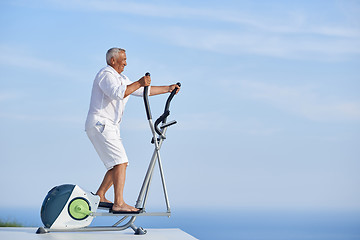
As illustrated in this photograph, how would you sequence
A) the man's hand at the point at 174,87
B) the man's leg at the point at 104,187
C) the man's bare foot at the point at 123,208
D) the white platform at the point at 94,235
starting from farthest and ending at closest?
the man's hand at the point at 174,87
the man's leg at the point at 104,187
the man's bare foot at the point at 123,208
the white platform at the point at 94,235

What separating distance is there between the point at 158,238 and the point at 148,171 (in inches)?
22.1

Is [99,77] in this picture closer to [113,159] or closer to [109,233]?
[113,159]

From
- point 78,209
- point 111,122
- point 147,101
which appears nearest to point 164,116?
point 147,101

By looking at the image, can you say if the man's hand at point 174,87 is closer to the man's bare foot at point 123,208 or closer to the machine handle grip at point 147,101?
the machine handle grip at point 147,101

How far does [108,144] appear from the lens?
4.36m

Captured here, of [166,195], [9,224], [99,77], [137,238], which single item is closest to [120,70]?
[99,77]

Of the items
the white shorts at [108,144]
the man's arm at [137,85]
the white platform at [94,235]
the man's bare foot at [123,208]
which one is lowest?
the white platform at [94,235]

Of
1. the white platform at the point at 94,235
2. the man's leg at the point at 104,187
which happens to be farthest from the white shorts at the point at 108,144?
the white platform at the point at 94,235

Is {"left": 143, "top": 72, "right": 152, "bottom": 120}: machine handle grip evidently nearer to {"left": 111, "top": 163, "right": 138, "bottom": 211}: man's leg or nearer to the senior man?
the senior man

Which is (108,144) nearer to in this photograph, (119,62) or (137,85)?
(137,85)

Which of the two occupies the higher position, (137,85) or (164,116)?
(137,85)

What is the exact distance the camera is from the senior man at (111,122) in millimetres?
4367

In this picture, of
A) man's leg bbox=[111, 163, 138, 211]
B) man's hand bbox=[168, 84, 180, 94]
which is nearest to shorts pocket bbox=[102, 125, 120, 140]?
man's leg bbox=[111, 163, 138, 211]

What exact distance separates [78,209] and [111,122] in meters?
Answer: 0.75
